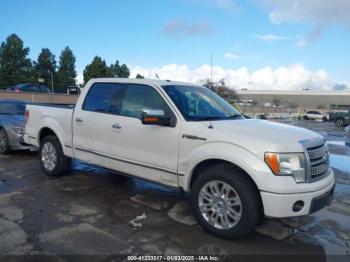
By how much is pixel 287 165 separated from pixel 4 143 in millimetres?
7759

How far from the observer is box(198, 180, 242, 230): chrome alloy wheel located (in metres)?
4.23

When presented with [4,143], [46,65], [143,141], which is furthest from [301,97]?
[143,141]

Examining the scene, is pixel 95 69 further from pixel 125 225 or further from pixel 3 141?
pixel 125 225

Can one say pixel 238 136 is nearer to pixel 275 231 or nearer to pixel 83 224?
pixel 275 231

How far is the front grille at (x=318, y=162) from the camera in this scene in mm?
4168

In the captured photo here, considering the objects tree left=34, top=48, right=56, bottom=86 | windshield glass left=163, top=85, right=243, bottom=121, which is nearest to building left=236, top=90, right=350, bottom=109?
tree left=34, top=48, right=56, bottom=86

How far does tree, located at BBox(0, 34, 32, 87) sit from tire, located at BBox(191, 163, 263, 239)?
46393 millimetres

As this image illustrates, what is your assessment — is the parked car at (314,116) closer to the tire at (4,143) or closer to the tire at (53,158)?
the tire at (4,143)

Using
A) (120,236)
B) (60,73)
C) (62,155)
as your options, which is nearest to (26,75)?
(60,73)

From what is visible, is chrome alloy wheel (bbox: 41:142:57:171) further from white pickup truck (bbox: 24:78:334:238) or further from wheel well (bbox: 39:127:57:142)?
white pickup truck (bbox: 24:78:334:238)

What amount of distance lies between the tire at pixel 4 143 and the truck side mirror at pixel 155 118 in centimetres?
590

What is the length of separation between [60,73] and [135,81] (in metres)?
50.6

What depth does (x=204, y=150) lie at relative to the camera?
4449 mm

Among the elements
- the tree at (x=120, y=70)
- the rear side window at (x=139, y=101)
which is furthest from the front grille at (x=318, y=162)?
the tree at (x=120, y=70)
